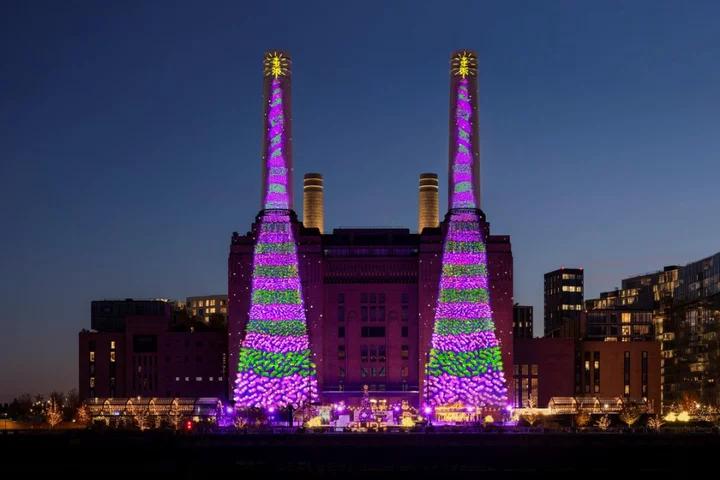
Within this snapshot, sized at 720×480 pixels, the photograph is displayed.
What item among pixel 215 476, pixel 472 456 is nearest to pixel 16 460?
pixel 215 476

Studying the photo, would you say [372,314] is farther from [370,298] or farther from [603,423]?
[603,423]

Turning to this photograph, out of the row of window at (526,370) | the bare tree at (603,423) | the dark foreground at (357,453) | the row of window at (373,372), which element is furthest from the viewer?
the row of window at (526,370)

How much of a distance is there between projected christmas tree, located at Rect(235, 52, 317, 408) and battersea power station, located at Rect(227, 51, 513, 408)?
0.14m

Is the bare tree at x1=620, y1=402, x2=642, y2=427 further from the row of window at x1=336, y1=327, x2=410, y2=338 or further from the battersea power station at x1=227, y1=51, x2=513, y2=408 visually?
the row of window at x1=336, y1=327, x2=410, y2=338

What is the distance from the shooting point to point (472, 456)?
5531 inches

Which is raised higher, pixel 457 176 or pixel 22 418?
pixel 457 176

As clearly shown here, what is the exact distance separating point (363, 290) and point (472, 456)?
54283mm

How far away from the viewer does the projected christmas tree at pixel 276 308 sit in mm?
182500

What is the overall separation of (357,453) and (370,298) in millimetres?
51724

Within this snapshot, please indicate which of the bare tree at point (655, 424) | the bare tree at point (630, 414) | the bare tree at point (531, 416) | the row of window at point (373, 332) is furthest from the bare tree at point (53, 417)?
the bare tree at point (655, 424)

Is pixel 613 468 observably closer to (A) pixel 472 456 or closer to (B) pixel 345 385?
(A) pixel 472 456

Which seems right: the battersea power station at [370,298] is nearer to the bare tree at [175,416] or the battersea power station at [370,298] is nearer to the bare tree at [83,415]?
the bare tree at [175,416]

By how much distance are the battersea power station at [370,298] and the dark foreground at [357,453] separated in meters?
33.9

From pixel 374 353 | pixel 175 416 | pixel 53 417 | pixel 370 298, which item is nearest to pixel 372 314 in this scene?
pixel 370 298
